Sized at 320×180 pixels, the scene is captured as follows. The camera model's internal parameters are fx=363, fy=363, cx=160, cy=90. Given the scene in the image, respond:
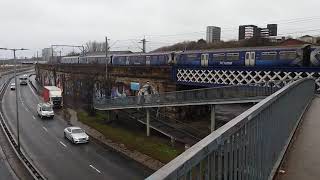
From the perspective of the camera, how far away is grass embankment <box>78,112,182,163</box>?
25969 mm

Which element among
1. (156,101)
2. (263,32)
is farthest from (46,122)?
(263,32)

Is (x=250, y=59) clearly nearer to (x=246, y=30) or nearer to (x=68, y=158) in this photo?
(x=68, y=158)

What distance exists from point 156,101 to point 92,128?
1014cm

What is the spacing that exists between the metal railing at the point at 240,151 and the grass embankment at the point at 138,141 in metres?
19.3

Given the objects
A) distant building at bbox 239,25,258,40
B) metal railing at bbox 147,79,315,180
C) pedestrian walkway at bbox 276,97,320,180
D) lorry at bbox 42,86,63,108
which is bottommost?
lorry at bbox 42,86,63,108

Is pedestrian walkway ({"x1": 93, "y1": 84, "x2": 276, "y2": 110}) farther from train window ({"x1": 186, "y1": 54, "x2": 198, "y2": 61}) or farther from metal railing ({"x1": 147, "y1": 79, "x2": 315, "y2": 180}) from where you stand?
metal railing ({"x1": 147, "y1": 79, "x2": 315, "y2": 180})

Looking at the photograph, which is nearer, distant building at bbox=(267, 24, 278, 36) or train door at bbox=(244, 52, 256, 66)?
train door at bbox=(244, 52, 256, 66)

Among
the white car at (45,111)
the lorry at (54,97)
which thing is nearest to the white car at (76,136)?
the white car at (45,111)

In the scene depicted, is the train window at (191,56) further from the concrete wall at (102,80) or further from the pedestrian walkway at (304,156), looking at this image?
the pedestrian walkway at (304,156)

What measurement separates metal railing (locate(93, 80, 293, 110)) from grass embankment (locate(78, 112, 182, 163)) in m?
2.40

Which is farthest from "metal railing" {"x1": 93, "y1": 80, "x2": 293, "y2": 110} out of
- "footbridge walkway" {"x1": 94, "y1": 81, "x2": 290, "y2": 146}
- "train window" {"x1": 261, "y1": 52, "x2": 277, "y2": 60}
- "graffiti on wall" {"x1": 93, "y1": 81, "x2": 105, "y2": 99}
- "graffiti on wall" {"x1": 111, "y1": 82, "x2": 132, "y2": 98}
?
"graffiti on wall" {"x1": 93, "y1": 81, "x2": 105, "y2": 99}

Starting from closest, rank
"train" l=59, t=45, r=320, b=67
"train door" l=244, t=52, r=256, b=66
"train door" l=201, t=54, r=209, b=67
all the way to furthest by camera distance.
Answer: "train" l=59, t=45, r=320, b=67 → "train door" l=244, t=52, r=256, b=66 → "train door" l=201, t=54, r=209, b=67

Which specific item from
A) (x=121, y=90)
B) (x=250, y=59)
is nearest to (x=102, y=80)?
(x=121, y=90)

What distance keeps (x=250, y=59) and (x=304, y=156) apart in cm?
2500
